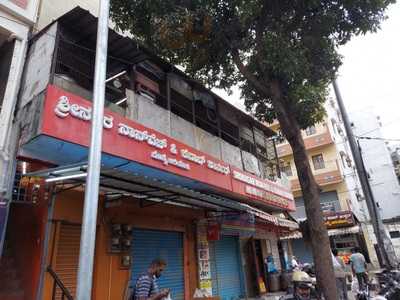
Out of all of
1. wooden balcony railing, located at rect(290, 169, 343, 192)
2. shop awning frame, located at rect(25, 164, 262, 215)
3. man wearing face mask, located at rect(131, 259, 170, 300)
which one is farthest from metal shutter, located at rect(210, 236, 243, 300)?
wooden balcony railing, located at rect(290, 169, 343, 192)

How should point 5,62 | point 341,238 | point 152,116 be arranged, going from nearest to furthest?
point 5,62, point 152,116, point 341,238

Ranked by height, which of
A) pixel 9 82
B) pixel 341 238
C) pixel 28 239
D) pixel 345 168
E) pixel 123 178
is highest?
pixel 345 168

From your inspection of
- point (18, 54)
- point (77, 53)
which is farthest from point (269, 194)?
point (18, 54)

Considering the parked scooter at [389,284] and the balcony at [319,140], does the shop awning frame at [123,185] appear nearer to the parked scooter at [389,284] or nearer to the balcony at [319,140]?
the parked scooter at [389,284]

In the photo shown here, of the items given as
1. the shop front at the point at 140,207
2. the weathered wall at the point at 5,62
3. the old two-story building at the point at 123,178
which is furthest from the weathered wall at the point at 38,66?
the shop front at the point at 140,207

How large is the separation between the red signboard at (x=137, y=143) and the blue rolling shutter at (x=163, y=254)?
2.25 m

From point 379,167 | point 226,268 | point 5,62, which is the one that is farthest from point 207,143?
point 379,167

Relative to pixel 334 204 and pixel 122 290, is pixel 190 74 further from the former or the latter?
pixel 334 204

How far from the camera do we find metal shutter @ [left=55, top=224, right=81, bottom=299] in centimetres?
652

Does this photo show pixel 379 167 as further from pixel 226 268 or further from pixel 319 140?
pixel 226 268

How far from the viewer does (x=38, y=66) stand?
267 inches

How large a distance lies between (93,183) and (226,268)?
32.4 feet

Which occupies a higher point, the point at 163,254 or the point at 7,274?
the point at 163,254

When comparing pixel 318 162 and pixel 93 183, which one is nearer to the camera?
pixel 93 183
